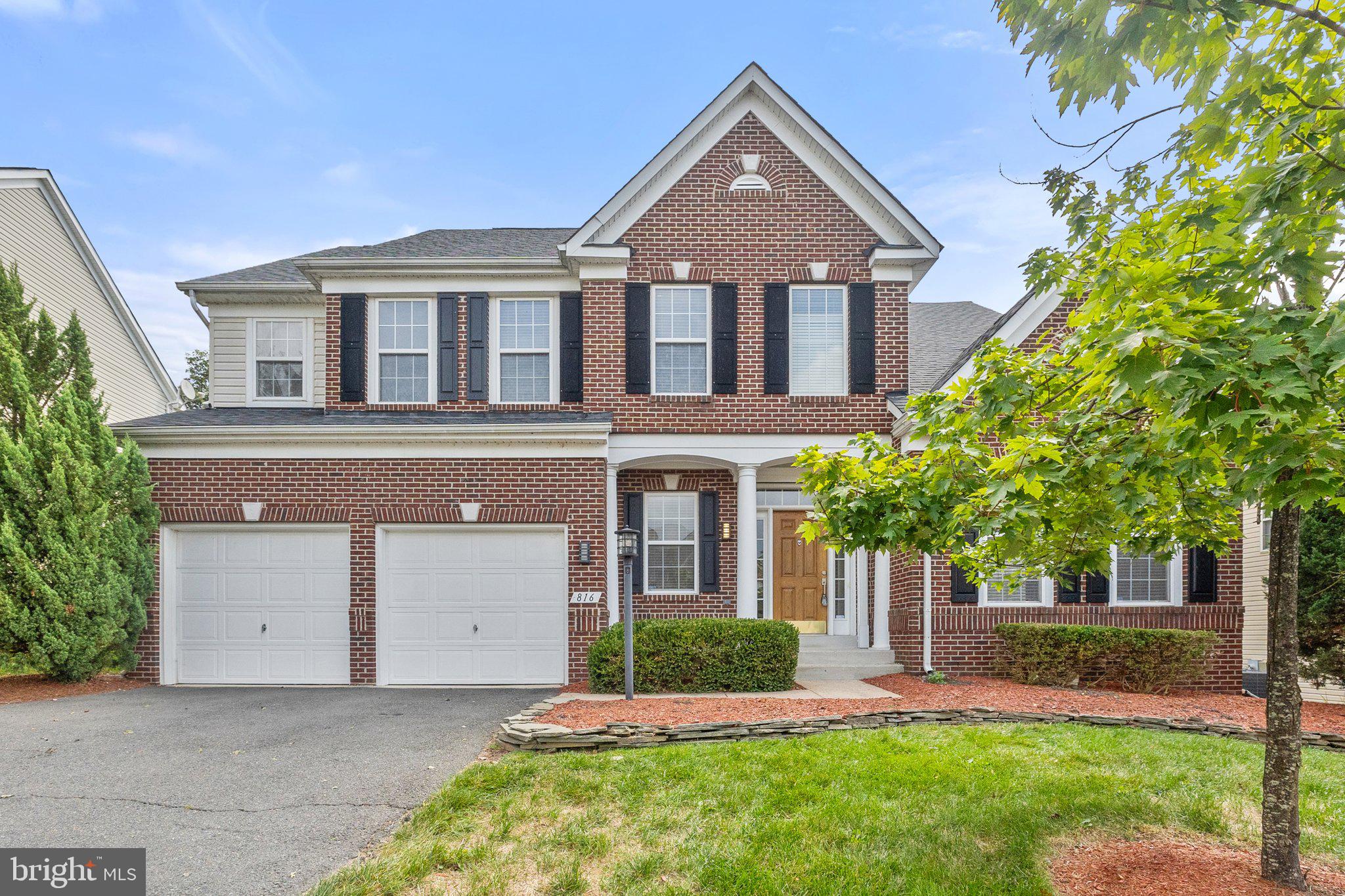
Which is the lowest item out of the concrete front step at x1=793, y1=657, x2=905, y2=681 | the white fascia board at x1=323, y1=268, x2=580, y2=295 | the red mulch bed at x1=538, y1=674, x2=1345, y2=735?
the concrete front step at x1=793, y1=657, x2=905, y2=681

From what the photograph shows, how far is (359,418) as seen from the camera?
11102mm

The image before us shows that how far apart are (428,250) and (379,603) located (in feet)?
19.4

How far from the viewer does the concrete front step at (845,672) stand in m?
10.7

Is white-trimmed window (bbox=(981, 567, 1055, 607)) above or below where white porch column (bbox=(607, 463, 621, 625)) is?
below

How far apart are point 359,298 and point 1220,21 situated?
37.3 ft

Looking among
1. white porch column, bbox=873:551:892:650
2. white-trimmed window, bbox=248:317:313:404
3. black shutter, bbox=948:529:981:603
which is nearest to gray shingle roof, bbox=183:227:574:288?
white-trimmed window, bbox=248:317:313:404

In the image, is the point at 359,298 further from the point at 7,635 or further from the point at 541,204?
the point at 541,204

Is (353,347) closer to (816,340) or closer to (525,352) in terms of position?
(525,352)

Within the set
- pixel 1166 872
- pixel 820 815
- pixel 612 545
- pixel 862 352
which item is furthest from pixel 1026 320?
pixel 820 815

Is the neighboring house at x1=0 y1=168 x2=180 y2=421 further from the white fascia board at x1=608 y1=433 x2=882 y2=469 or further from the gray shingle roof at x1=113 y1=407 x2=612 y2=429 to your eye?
the white fascia board at x1=608 y1=433 x2=882 y2=469

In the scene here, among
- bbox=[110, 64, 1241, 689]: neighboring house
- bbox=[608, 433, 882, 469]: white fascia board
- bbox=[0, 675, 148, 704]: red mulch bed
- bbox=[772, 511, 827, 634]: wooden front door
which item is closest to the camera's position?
bbox=[0, 675, 148, 704]: red mulch bed

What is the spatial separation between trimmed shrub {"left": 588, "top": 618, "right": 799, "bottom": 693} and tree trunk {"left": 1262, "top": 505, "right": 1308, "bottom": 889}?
5.97 metres

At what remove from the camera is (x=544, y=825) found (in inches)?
185

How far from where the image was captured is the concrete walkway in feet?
28.9
